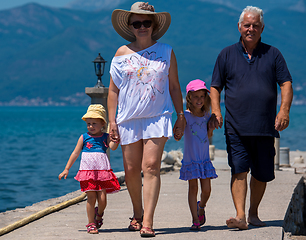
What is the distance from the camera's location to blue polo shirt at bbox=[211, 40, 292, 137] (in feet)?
14.3

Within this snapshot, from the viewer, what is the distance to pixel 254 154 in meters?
4.50

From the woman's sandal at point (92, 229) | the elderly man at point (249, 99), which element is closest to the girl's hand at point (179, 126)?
the elderly man at point (249, 99)

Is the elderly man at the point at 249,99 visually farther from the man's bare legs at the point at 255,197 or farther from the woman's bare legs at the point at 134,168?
the woman's bare legs at the point at 134,168

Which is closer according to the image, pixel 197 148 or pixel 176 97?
pixel 176 97

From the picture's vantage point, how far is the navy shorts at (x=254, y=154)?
442 centimetres

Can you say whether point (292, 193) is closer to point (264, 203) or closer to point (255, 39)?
point (264, 203)

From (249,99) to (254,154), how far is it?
533mm

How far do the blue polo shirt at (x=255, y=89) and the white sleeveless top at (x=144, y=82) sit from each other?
61 centimetres

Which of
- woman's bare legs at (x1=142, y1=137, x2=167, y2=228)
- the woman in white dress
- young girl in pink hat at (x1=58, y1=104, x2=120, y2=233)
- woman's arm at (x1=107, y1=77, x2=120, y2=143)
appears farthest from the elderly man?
young girl in pink hat at (x1=58, y1=104, x2=120, y2=233)

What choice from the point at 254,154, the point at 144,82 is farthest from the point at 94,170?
the point at 254,154

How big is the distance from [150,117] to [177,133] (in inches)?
11.7

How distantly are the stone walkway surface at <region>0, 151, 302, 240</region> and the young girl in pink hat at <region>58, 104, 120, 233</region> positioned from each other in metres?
0.22

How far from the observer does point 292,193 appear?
7016mm

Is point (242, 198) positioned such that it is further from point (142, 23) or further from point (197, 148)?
point (142, 23)
